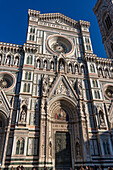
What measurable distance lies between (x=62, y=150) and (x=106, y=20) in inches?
1098

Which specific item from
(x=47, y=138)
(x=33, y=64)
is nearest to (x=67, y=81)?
(x=33, y=64)

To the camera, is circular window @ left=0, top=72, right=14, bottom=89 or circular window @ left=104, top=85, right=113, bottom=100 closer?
circular window @ left=0, top=72, right=14, bottom=89

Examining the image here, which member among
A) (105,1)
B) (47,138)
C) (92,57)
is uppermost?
(105,1)

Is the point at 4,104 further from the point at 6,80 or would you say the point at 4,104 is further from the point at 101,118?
the point at 101,118

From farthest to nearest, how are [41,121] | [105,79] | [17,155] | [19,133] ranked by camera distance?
[105,79]
[41,121]
[19,133]
[17,155]

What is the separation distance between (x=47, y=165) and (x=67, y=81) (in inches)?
369

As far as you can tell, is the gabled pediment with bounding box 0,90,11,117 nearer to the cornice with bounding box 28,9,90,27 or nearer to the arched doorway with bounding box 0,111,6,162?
the arched doorway with bounding box 0,111,6,162

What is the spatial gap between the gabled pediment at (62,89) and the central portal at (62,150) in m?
4.20

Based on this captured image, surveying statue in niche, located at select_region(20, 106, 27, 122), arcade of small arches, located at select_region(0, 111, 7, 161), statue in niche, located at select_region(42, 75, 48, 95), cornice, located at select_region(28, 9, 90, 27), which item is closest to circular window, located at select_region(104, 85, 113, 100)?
statue in niche, located at select_region(42, 75, 48, 95)

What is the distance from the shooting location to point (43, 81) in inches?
661

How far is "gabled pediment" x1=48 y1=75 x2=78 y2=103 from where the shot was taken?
648 inches

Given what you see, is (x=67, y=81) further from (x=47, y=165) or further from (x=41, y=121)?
(x=47, y=165)

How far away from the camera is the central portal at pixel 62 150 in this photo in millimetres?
13547

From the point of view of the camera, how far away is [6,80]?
1680 centimetres
